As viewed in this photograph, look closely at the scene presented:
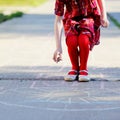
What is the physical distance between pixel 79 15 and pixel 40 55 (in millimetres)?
3362

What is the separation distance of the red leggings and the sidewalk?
351 millimetres

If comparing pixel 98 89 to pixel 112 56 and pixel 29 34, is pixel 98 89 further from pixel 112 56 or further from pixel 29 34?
pixel 29 34

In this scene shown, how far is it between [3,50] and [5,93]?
4.85 meters

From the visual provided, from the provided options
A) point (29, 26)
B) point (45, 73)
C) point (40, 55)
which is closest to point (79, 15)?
point (45, 73)

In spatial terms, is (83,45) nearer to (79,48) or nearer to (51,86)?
(79,48)

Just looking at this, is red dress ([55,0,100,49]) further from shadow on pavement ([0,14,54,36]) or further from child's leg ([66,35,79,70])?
shadow on pavement ([0,14,54,36])

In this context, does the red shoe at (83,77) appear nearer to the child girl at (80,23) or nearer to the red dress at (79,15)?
the child girl at (80,23)

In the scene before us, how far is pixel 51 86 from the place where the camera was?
8555mm

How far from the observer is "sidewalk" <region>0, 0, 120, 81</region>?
31.3 ft

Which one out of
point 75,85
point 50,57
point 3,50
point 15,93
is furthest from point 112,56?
point 15,93

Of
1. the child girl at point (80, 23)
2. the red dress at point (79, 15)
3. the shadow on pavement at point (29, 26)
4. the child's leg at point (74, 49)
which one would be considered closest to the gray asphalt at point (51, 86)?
the child's leg at point (74, 49)

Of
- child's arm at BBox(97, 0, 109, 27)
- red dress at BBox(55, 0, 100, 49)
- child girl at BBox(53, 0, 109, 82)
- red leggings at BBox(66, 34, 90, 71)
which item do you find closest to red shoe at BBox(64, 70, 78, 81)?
child girl at BBox(53, 0, 109, 82)

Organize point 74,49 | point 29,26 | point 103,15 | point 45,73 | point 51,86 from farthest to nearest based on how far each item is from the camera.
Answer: point 29,26 → point 45,73 → point 74,49 → point 103,15 → point 51,86

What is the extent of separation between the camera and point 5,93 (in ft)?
26.5
